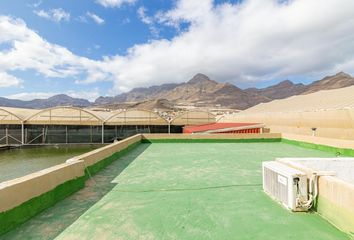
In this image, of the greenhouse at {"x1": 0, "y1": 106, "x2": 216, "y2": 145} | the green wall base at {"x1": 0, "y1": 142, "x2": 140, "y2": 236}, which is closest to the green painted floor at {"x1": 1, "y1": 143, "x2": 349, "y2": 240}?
the green wall base at {"x1": 0, "y1": 142, "x2": 140, "y2": 236}

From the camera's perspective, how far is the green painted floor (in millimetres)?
3053

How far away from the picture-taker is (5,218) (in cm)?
313

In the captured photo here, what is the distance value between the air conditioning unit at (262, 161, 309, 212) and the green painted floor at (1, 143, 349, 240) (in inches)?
5.3

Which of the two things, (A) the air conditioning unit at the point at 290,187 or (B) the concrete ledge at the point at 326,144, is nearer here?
(A) the air conditioning unit at the point at 290,187

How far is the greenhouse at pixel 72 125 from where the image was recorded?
30.6 meters

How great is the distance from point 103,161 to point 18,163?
18334 mm

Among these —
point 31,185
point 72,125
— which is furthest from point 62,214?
point 72,125

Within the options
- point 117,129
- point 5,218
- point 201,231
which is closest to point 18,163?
point 117,129

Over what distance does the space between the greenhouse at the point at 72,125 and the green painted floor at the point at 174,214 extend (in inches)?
1080

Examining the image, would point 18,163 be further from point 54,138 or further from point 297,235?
point 297,235

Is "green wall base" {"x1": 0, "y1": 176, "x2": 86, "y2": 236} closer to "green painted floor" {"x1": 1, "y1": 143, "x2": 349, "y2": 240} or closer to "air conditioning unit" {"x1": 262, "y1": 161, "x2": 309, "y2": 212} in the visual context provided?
"green painted floor" {"x1": 1, "y1": 143, "x2": 349, "y2": 240}

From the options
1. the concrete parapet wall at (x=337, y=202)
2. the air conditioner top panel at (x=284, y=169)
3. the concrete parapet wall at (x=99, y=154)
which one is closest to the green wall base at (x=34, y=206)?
the concrete parapet wall at (x=99, y=154)

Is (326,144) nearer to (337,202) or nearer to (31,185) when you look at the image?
(337,202)

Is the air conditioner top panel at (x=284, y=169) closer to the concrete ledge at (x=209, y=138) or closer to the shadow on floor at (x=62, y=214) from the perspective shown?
the shadow on floor at (x=62, y=214)
